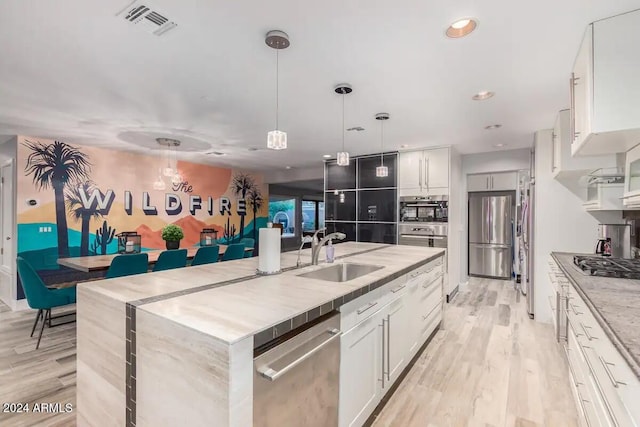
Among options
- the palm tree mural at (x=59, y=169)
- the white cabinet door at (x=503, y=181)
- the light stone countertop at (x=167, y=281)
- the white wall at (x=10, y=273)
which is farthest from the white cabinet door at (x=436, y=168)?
the white wall at (x=10, y=273)

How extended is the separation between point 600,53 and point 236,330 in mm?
2338

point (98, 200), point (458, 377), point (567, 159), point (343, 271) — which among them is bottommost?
point (458, 377)

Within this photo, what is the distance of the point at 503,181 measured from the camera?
19.9 feet

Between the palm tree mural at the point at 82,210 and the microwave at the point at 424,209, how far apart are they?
16.8ft

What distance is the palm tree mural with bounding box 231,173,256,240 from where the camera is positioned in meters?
7.46

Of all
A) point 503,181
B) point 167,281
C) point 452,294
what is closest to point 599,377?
point 167,281

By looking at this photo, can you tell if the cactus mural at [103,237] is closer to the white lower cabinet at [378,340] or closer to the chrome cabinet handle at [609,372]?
the white lower cabinet at [378,340]

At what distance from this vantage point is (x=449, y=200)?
478cm

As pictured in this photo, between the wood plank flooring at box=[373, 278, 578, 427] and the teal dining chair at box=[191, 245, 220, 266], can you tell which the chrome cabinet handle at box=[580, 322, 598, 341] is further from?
the teal dining chair at box=[191, 245, 220, 266]

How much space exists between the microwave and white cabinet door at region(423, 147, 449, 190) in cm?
22

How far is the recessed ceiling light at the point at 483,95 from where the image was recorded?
2.72 metres

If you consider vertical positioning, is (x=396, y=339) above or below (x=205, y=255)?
below

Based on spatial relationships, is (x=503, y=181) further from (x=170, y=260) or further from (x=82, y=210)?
(x=82, y=210)

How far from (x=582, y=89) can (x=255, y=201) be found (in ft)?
22.7
